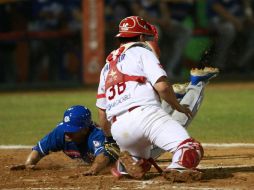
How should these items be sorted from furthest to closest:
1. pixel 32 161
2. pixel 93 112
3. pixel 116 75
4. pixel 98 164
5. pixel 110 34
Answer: pixel 110 34, pixel 93 112, pixel 32 161, pixel 98 164, pixel 116 75

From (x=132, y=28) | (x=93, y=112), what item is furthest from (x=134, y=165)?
(x=93, y=112)

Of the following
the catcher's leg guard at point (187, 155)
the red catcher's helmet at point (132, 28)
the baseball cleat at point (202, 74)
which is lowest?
the catcher's leg guard at point (187, 155)

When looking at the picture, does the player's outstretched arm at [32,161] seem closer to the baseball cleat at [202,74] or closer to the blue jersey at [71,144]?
the blue jersey at [71,144]

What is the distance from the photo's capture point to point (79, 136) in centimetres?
796

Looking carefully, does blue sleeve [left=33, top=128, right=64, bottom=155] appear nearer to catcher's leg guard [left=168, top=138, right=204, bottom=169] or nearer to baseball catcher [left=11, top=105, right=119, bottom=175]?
baseball catcher [left=11, top=105, right=119, bottom=175]

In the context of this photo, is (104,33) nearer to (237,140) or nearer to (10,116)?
(10,116)

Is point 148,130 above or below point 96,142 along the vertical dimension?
above

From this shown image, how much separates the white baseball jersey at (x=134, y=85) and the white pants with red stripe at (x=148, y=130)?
7cm

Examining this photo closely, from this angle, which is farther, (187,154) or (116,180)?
(116,180)

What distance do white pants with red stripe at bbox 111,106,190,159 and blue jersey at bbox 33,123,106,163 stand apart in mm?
697

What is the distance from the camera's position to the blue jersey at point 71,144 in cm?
790

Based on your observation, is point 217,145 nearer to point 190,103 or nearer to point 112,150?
point 190,103

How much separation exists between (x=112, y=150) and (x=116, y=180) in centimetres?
51

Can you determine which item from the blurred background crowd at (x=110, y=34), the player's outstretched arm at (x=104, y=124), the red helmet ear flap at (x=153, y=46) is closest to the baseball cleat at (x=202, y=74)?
the red helmet ear flap at (x=153, y=46)
